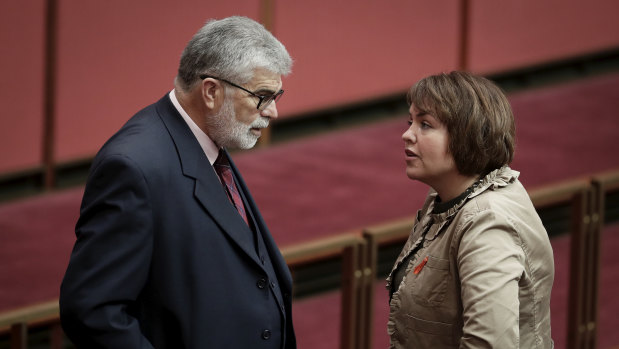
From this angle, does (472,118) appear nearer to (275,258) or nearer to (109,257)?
(275,258)

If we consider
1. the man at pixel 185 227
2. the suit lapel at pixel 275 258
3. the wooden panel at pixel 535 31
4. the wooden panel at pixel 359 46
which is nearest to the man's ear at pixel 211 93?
the man at pixel 185 227

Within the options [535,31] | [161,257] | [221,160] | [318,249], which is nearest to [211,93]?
[221,160]

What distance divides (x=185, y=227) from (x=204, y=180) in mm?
116

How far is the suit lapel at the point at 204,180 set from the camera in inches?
72.3

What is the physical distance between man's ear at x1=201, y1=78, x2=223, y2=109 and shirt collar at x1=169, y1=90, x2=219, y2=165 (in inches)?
2.8

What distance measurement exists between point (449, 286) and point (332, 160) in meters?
3.59

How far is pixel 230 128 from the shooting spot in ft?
6.23

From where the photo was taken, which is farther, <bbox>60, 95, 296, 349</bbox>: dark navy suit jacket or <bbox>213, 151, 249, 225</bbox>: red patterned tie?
<bbox>213, 151, 249, 225</bbox>: red patterned tie

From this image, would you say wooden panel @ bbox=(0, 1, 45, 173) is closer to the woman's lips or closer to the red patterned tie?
the red patterned tie

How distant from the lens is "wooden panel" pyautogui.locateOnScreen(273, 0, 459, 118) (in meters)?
5.62

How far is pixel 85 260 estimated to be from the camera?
170cm

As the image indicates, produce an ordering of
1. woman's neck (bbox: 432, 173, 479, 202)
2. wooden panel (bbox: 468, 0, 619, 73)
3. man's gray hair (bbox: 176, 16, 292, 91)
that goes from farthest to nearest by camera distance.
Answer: wooden panel (bbox: 468, 0, 619, 73)
woman's neck (bbox: 432, 173, 479, 202)
man's gray hair (bbox: 176, 16, 292, 91)

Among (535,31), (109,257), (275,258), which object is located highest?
(535,31)

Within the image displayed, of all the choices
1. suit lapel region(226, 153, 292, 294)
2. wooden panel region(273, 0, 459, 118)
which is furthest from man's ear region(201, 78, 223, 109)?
wooden panel region(273, 0, 459, 118)
